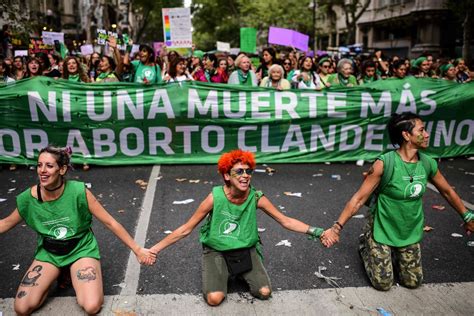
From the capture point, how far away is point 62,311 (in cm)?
327

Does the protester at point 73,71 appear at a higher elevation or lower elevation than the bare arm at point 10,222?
higher

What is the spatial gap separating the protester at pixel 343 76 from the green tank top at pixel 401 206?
4734mm

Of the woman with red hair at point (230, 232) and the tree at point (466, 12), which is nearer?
the woman with red hair at point (230, 232)

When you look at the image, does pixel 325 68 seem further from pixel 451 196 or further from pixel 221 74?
pixel 451 196

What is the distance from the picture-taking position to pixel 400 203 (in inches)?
144

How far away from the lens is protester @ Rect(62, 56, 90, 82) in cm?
787

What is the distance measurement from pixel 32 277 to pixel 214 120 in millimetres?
4716

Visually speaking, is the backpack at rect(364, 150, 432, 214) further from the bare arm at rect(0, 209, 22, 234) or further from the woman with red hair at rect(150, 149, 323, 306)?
the bare arm at rect(0, 209, 22, 234)

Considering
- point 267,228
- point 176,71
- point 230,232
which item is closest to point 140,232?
point 267,228

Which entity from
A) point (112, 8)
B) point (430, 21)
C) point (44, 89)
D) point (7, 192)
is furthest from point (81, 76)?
point (112, 8)

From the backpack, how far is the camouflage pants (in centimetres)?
30

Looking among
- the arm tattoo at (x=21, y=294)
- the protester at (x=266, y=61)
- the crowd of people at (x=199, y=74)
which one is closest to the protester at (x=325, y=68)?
the crowd of people at (x=199, y=74)

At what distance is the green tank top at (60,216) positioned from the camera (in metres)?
3.33

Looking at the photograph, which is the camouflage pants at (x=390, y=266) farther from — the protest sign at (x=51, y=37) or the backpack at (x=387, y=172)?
the protest sign at (x=51, y=37)
